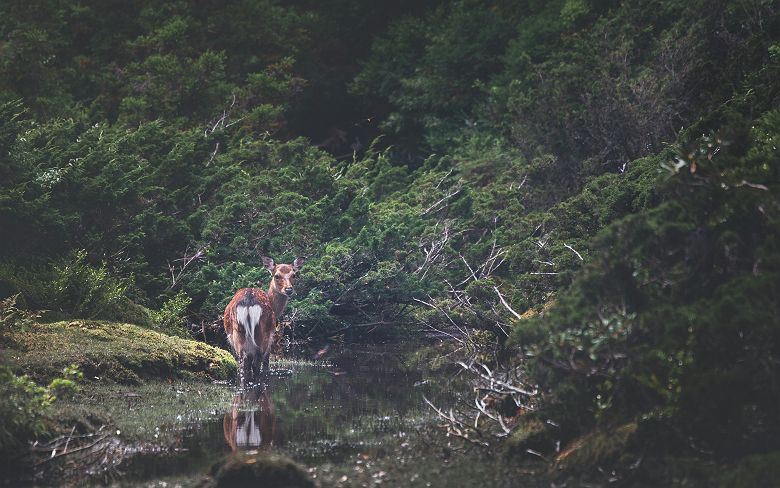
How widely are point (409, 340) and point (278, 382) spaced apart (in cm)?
579

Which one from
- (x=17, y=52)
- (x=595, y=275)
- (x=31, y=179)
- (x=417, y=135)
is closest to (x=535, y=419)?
(x=595, y=275)

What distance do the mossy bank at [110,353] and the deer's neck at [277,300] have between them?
151 centimetres

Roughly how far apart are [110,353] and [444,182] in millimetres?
11148

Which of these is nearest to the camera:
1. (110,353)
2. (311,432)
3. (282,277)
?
(311,432)

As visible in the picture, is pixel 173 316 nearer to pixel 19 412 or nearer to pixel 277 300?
pixel 277 300

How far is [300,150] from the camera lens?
23.8 metres

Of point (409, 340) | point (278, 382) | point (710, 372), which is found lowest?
point (409, 340)

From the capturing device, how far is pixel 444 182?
23.4 m

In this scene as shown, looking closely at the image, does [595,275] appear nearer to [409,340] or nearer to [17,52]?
[409,340]

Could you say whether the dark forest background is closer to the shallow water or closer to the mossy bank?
the mossy bank

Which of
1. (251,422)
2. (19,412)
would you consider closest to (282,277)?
(251,422)

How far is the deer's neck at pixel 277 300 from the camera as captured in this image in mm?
17016

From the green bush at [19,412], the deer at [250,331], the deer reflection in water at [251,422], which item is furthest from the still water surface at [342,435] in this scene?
the green bush at [19,412]

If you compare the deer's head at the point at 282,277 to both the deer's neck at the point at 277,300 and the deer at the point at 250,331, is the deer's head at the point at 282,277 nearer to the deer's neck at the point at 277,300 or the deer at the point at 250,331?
the deer's neck at the point at 277,300
